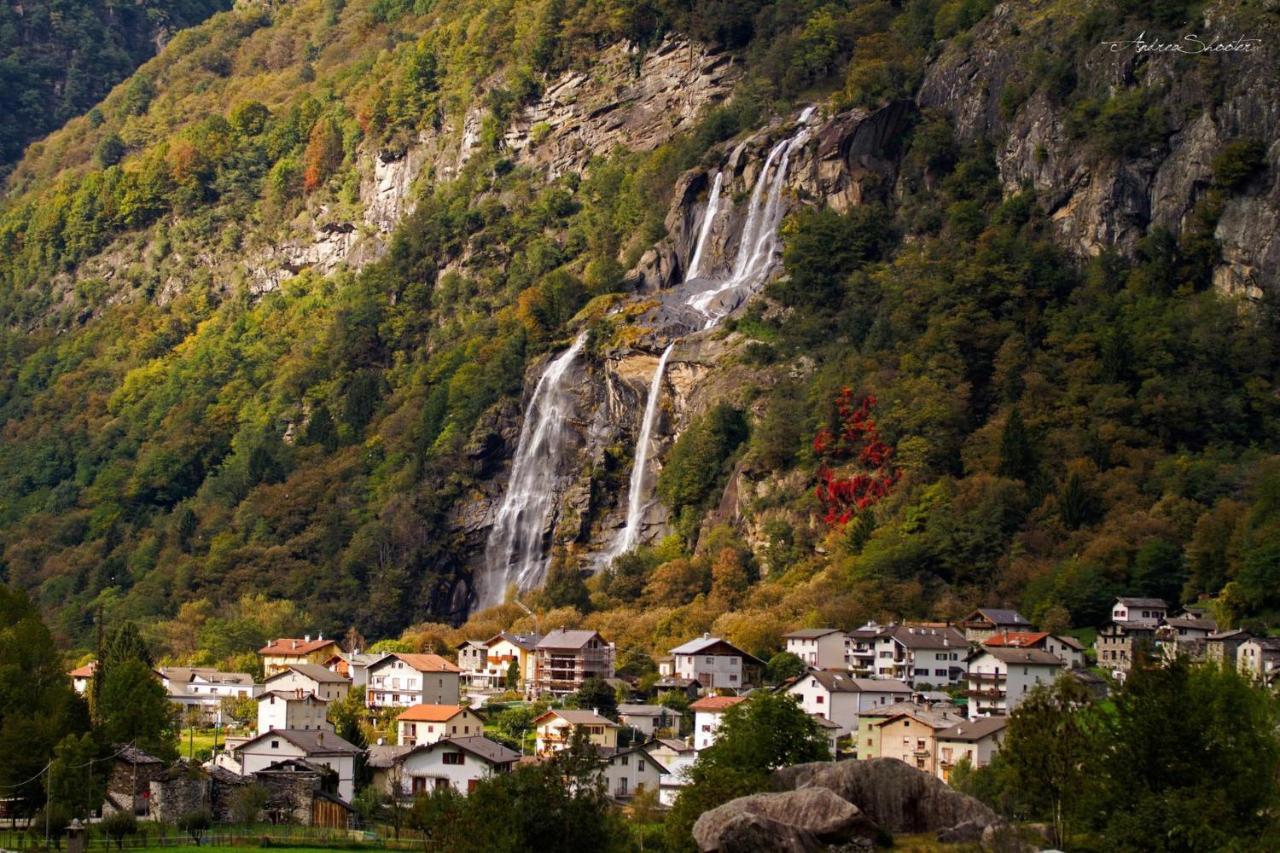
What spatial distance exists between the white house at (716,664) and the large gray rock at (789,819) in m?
40.1

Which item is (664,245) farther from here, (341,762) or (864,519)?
(341,762)

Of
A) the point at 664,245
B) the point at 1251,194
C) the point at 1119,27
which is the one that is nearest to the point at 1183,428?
the point at 1251,194

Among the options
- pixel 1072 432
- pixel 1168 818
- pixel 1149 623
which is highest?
pixel 1072 432

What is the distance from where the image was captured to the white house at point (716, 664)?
107 m

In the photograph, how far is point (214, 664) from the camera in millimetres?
127062

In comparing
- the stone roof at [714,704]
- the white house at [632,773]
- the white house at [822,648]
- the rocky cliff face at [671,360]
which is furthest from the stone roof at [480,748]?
the rocky cliff face at [671,360]

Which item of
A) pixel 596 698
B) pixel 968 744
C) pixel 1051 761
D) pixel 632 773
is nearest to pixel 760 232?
pixel 596 698

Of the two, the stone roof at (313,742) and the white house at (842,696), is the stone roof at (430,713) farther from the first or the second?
the white house at (842,696)

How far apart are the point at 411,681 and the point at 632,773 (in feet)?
76.6

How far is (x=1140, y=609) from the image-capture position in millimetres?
104750

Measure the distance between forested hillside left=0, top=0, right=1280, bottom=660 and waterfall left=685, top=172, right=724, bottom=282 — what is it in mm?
1714

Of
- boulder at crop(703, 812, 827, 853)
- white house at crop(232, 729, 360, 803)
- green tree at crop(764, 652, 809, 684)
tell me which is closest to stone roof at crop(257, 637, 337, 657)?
green tree at crop(764, 652, 809, 684)

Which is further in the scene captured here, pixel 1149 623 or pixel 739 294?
pixel 739 294

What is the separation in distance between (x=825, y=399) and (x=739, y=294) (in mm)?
19262
